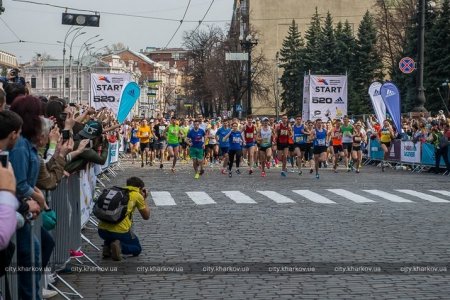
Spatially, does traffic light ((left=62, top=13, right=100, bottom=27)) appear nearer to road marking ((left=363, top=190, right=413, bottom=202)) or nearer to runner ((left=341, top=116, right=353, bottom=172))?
runner ((left=341, top=116, right=353, bottom=172))

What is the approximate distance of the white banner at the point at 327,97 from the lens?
1463 inches

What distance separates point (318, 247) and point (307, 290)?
2.87 m

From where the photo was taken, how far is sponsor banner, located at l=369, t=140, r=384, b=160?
35719mm

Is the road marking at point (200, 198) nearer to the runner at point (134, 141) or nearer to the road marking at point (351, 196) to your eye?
the road marking at point (351, 196)

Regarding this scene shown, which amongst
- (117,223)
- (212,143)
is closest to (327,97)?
(212,143)

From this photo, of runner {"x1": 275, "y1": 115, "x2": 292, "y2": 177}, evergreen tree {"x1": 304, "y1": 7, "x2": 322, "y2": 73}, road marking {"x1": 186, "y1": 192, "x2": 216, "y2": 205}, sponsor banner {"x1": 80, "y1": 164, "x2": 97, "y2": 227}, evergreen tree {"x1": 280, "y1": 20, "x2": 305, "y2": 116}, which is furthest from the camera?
evergreen tree {"x1": 280, "y1": 20, "x2": 305, "y2": 116}

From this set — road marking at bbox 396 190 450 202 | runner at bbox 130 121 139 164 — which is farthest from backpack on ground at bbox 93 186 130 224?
runner at bbox 130 121 139 164

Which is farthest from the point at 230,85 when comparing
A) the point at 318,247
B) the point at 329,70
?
the point at 318,247

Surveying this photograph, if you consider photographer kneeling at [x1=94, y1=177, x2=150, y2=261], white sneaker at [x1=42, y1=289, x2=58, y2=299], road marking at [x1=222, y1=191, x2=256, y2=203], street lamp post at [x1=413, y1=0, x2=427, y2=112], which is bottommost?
road marking at [x1=222, y1=191, x2=256, y2=203]

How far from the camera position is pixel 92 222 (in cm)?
1359

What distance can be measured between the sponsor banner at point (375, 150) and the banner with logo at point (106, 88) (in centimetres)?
1107

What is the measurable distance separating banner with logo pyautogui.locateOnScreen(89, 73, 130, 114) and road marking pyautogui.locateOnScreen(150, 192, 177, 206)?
1321 cm

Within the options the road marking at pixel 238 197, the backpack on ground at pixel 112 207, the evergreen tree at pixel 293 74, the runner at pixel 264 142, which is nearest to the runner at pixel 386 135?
the runner at pixel 264 142

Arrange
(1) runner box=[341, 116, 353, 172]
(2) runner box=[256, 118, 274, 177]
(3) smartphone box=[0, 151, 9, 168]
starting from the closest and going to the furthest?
(3) smartphone box=[0, 151, 9, 168], (2) runner box=[256, 118, 274, 177], (1) runner box=[341, 116, 353, 172]
